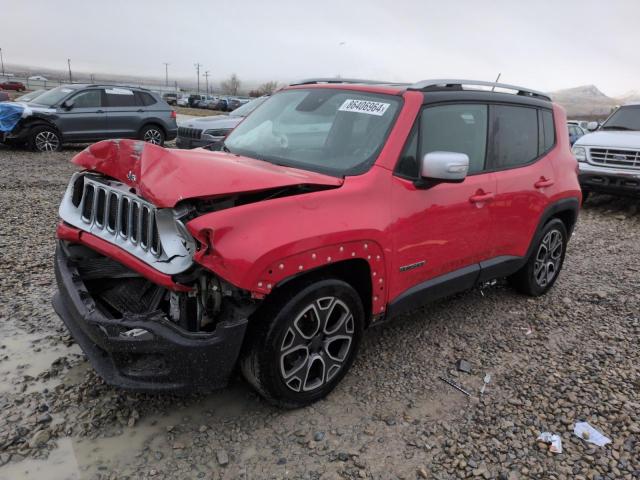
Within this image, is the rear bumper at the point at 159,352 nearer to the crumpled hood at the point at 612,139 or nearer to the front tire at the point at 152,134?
the crumpled hood at the point at 612,139

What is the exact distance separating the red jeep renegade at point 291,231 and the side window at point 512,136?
16 millimetres

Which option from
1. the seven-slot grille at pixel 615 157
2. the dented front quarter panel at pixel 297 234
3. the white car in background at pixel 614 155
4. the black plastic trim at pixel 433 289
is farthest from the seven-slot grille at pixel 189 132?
the dented front quarter panel at pixel 297 234

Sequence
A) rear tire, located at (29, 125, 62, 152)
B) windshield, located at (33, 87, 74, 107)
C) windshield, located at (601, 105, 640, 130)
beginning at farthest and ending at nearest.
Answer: windshield, located at (33, 87, 74, 107) → rear tire, located at (29, 125, 62, 152) → windshield, located at (601, 105, 640, 130)

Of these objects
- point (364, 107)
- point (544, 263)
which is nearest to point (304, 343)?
point (364, 107)

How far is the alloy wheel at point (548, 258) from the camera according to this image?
458 cm

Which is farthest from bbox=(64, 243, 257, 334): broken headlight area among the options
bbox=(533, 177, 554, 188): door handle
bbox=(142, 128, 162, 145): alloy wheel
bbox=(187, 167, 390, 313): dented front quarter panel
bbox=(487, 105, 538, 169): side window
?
bbox=(142, 128, 162, 145): alloy wheel

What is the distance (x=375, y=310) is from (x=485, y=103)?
1852mm

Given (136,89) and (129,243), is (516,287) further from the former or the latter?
(136,89)

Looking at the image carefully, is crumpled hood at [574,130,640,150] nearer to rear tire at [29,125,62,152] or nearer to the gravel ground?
A: the gravel ground

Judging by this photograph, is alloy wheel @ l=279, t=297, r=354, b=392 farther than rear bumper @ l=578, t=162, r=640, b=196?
No

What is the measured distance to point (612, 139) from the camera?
28.6 feet

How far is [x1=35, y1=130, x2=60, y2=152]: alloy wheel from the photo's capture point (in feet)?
36.4

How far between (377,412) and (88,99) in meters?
11.3

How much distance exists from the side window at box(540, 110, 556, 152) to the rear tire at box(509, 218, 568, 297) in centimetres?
70
